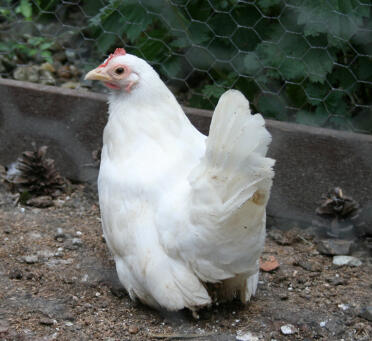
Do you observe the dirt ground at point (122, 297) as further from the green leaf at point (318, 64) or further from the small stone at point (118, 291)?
the green leaf at point (318, 64)

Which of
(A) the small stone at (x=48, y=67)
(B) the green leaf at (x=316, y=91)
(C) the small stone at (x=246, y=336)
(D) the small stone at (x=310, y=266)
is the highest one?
(B) the green leaf at (x=316, y=91)

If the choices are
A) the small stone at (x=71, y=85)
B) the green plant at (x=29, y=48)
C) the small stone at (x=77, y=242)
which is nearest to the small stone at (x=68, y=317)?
the small stone at (x=77, y=242)

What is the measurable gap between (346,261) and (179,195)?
93 cm

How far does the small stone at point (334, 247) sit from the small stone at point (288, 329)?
0.58 metres

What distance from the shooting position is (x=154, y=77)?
219cm

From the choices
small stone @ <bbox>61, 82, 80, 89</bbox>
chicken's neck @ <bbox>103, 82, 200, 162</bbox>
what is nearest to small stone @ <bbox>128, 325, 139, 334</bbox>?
chicken's neck @ <bbox>103, 82, 200, 162</bbox>

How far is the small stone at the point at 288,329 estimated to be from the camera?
2.09m

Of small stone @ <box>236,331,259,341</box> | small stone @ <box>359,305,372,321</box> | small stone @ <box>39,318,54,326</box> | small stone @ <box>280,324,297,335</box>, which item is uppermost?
small stone @ <box>359,305,372,321</box>

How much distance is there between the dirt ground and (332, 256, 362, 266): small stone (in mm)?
28

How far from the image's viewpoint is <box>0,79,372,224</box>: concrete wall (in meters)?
2.75

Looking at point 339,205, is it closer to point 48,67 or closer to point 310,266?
point 310,266

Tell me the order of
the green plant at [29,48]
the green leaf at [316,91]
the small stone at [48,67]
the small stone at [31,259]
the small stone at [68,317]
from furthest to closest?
the small stone at [48,67] → the green plant at [29,48] → the green leaf at [316,91] → the small stone at [31,259] → the small stone at [68,317]

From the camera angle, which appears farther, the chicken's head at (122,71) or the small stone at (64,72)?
the small stone at (64,72)

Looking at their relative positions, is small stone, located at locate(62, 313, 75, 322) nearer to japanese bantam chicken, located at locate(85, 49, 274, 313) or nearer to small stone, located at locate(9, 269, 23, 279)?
japanese bantam chicken, located at locate(85, 49, 274, 313)
